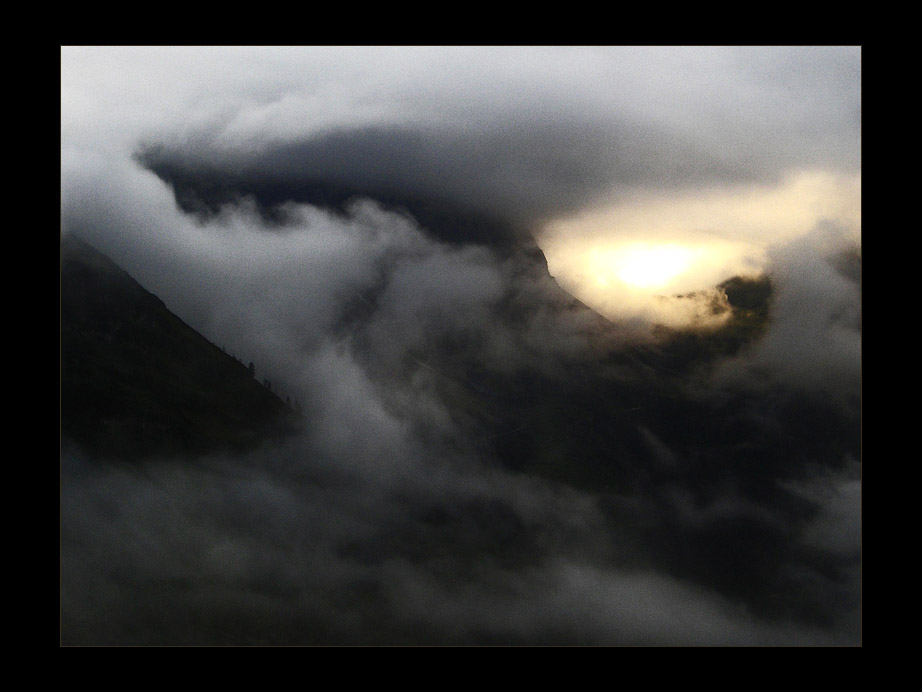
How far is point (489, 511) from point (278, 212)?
6951 millimetres

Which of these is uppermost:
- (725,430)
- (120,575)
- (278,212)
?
(278,212)

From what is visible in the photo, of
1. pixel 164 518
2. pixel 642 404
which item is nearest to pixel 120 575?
pixel 164 518

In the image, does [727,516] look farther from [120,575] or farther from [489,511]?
[120,575]

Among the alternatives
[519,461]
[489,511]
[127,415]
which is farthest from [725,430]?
[127,415]

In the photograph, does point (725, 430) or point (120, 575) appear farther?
point (725, 430)

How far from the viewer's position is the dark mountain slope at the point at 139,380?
9.46m

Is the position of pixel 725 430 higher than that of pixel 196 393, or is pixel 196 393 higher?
pixel 196 393

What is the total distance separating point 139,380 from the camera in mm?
9844

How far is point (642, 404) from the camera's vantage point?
1035 cm

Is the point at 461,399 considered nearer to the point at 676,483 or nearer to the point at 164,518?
the point at 676,483

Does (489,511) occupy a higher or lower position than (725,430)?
lower

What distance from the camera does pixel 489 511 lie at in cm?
988

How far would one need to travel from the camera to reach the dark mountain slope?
9.46m

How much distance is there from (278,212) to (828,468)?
1125 cm
